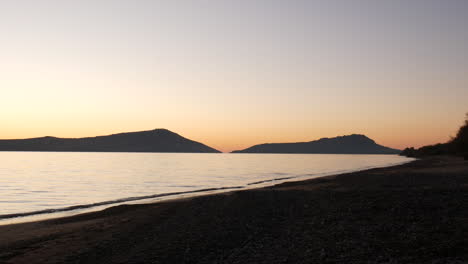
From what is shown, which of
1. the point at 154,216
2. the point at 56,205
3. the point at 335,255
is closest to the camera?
the point at 335,255

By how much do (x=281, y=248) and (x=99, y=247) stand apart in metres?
6.74

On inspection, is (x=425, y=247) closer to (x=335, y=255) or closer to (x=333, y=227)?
(x=335, y=255)

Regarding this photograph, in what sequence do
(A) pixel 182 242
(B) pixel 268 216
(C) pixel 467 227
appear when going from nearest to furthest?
(C) pixel 467 227 < (A) pixel 182 242 < (B) pixel 268 216

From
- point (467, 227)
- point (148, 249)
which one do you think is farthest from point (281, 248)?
point (467, 227)

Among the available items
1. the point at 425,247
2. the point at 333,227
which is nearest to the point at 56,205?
the point at 333,227

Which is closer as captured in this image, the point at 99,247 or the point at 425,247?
the point at 425,247

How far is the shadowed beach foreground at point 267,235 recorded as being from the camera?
1059cm

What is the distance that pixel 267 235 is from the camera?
13.6 meters

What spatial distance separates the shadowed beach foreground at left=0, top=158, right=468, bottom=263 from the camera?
10.6 metres

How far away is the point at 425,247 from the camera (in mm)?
10422

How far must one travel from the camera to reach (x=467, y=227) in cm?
1238

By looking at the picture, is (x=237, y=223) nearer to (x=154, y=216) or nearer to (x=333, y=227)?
(x=333, y=227)

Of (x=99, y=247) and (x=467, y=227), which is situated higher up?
(x=467, y=227)

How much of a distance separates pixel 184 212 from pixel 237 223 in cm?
577
